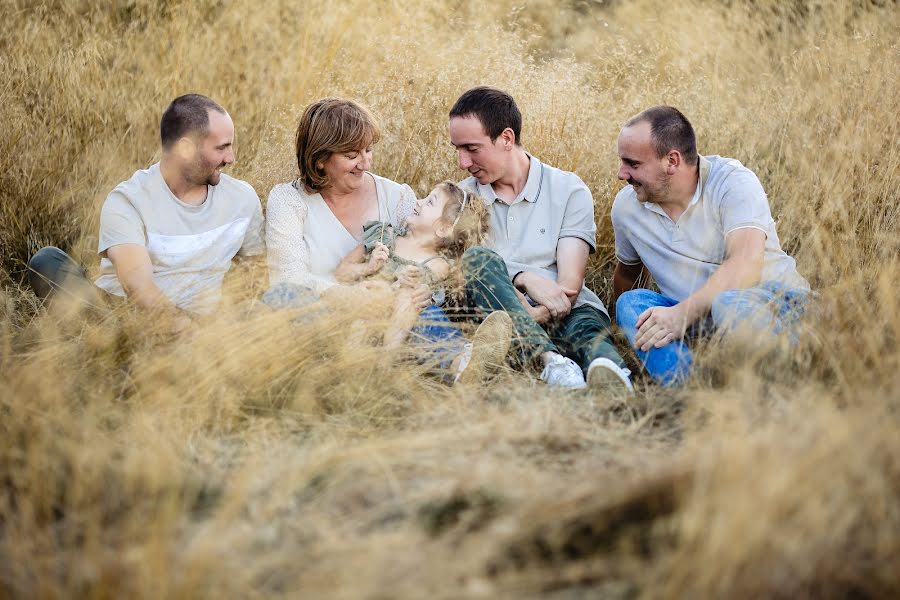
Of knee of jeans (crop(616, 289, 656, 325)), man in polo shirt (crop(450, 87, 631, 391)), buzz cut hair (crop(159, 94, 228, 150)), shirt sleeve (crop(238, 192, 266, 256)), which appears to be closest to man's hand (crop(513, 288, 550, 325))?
man in polo shirt (crop(450, 87, 631, 391))

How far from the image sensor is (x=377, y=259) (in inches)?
137

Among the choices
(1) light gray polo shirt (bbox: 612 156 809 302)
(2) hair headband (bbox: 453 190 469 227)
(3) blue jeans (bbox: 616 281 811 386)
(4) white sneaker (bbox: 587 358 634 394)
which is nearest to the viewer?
(3) blue jeans (bbox: 616 281 811 386)

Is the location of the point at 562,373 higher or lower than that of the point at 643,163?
lower

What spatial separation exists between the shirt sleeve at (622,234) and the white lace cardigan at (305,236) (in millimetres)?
964

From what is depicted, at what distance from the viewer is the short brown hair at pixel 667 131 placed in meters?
3.34

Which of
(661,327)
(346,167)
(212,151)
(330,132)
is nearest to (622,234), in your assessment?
(661,327)

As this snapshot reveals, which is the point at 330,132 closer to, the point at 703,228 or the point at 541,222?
the point at 541,222

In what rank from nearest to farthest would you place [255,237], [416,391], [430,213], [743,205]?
[416,391] → [743,205] → [430,213] → [255,237]

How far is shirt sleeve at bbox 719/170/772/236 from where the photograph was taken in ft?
10.7

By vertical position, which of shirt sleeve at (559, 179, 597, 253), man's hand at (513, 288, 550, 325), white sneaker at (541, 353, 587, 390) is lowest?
white sneaker at (541, 353, 587, 390)

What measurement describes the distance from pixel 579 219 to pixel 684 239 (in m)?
0.47

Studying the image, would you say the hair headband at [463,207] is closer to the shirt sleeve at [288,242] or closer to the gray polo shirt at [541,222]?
the gray polo shirt at [541,222]

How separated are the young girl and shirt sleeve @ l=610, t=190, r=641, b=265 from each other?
1.88 ft

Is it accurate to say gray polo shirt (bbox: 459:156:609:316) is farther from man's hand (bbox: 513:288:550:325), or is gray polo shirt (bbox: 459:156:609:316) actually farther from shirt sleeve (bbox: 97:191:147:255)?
shirt sleeve (bbox: 97:191:147:255)
